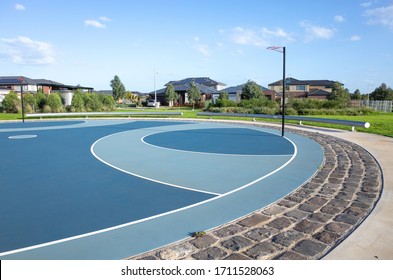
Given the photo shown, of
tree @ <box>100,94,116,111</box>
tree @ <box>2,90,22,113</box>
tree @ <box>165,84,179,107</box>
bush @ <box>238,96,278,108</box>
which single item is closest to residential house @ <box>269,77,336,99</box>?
tree @ <box>165,84,179,107</box>

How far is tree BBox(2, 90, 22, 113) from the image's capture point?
37.2m

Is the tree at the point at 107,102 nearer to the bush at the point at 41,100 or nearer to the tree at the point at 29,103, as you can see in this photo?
the bush at the point at 41,100

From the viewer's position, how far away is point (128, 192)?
6934mm

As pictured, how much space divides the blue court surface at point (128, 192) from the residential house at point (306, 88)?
55.8 metres

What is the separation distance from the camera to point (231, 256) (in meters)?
4.05

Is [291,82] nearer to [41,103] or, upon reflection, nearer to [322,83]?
[322,83]

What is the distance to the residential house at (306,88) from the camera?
63969mm

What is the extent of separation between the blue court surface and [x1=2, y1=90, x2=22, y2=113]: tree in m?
28.4

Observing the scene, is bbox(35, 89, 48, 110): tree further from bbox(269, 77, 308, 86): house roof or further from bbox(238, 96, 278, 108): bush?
bbox(269, 77, 308, 86): house roof

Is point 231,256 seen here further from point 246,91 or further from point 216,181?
point 246,91

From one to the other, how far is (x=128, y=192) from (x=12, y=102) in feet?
126

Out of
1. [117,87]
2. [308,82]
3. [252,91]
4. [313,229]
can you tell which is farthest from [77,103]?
[308,82]

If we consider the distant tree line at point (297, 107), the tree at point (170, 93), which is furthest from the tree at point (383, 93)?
the tree at point (170, 93)
